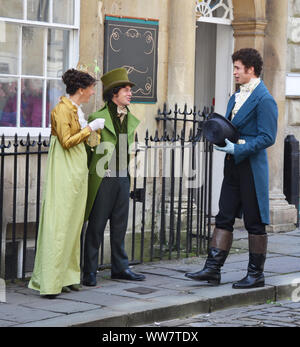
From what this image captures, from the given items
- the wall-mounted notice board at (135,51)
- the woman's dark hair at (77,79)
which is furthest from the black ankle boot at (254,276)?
the wall-mounted notice board at (135,51)

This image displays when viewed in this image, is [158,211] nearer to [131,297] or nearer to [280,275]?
[280,275]

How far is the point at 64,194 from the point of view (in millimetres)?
7883

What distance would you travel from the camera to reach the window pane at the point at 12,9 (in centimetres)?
917

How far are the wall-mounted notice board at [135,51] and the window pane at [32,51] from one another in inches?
28.8

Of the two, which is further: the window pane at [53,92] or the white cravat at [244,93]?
the window pane at [53,92]

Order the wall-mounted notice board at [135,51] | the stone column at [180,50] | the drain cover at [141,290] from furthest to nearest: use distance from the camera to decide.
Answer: the stone column at [180,50], the wall-mounted notice board at [135,51], the drain cover at [141,290]

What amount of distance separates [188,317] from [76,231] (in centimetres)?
119

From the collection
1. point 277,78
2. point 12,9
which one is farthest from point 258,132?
point 277,78

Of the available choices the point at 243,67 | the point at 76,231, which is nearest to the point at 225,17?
the point at 243,67

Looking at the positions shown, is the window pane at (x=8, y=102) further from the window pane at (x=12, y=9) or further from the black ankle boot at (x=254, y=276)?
the black ankle boot at (x=254, y=276)

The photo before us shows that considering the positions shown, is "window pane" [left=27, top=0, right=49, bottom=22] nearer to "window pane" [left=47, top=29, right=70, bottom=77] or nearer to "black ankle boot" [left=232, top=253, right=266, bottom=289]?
"window pane" [left=47, top=29, right=70, bottom=77]

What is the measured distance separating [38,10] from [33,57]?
18.2 inches
